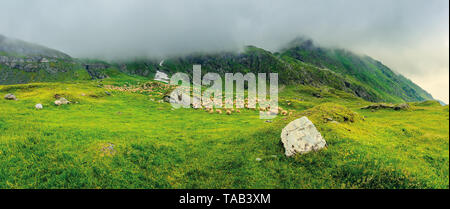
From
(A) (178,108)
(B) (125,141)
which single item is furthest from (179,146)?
(A) (178,108)

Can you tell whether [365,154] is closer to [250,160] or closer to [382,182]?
[382,182]

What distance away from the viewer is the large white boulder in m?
11.9

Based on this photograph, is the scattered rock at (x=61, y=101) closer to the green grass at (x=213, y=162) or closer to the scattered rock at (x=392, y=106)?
the green grass at (x=213, y=162)

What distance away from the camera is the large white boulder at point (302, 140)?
11927 mm

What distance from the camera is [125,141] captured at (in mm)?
14258

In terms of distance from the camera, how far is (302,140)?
1224 centimetres

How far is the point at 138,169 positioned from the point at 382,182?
13.0 m

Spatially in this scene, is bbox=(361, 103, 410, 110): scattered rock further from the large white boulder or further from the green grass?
the large white boulder

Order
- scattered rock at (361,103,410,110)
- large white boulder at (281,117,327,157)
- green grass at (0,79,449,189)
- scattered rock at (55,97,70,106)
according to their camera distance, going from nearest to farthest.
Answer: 1. green grass at (0,79,449,189)
2. large white boulder at (281,117,327,157)
3. scattered rock at (55,97,70,106)
4. scattered rock at (361,103,410,110)

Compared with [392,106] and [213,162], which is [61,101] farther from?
[392,106]

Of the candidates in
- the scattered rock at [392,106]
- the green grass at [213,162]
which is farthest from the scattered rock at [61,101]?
the scattered rock at [392,106]

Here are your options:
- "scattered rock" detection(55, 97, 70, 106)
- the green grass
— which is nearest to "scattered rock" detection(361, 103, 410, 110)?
the green grass
